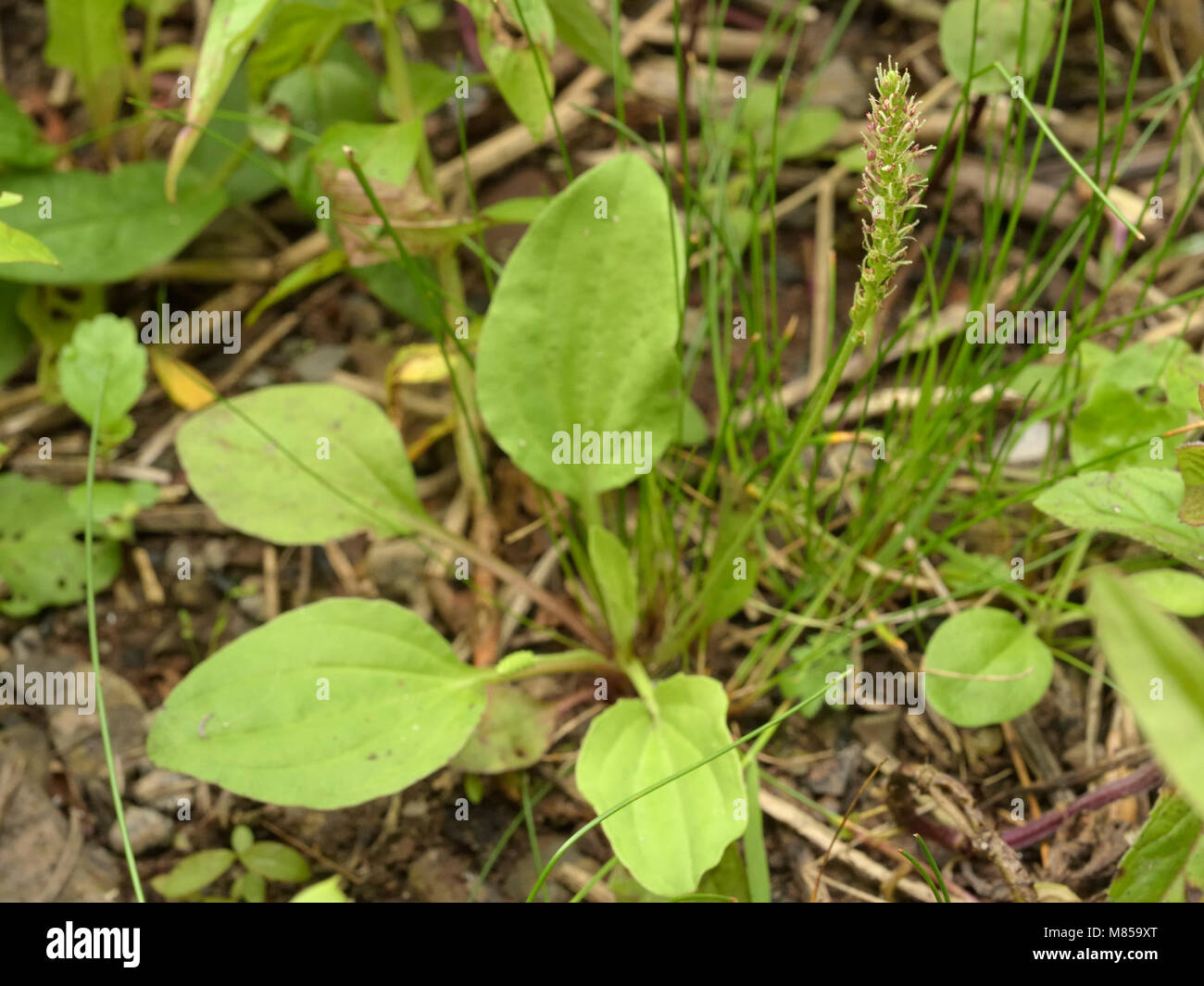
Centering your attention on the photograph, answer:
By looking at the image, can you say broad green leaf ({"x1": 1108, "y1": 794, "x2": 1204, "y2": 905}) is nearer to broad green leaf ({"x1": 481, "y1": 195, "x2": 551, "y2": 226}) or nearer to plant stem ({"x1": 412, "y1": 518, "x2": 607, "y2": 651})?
plant stem ({"x1": 412, "y1": 518, "x2": 607, "y2": 651})

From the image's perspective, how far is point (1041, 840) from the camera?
4.69 feet

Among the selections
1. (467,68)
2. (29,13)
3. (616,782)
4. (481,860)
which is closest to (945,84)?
(467,68)

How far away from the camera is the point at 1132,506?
1170mm

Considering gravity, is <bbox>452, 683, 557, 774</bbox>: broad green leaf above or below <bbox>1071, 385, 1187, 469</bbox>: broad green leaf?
below

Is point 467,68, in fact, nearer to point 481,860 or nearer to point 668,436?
point 668,436

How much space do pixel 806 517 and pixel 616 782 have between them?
0.50 m

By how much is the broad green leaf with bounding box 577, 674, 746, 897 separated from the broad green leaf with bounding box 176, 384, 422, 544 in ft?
1.69

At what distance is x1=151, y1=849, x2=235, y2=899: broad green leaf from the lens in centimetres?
143

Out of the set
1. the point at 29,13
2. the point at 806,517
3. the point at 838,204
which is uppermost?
the point at 29,13

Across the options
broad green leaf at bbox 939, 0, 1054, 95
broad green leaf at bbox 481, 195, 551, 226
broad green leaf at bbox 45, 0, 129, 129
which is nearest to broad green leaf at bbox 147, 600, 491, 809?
broad green leaf at bbox 481, 195, 551, 226

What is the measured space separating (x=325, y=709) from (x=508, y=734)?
28 cm

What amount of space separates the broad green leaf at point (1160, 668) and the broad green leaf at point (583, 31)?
1.29 meters
